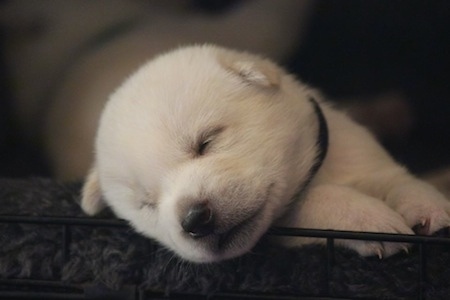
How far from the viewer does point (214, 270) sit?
111 centimetres

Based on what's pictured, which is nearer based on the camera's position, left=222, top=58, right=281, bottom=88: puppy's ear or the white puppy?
the white puppy

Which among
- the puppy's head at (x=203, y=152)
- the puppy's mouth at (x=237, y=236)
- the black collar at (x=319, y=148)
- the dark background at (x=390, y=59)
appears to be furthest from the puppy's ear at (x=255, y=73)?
the dark background at (x=390, y=59)

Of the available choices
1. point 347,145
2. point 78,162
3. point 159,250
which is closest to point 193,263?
point 159,250

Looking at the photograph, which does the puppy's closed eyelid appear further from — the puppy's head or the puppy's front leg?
the puppy's front leg

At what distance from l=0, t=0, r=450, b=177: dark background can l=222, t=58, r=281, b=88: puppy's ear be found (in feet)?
1.33

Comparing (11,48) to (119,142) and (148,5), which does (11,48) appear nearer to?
(148,5)

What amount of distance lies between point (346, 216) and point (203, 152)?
28cm

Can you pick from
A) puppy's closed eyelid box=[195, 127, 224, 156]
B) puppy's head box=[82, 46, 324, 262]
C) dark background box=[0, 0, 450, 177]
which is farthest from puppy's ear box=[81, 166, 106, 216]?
dark background box=[0, 0, 450, 177]

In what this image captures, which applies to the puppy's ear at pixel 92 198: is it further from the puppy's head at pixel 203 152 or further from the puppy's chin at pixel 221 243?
the puppy's chin at pixel 221 243

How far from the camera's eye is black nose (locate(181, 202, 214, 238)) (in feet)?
3.51

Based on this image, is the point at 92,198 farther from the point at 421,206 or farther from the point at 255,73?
the point at 421,206

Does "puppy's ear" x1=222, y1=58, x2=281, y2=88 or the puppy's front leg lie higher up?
"puppy's ear" x1=222, y1=58, x2=281, y2=88

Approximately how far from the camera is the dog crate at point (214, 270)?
1.03 metres

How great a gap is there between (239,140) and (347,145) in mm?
373
